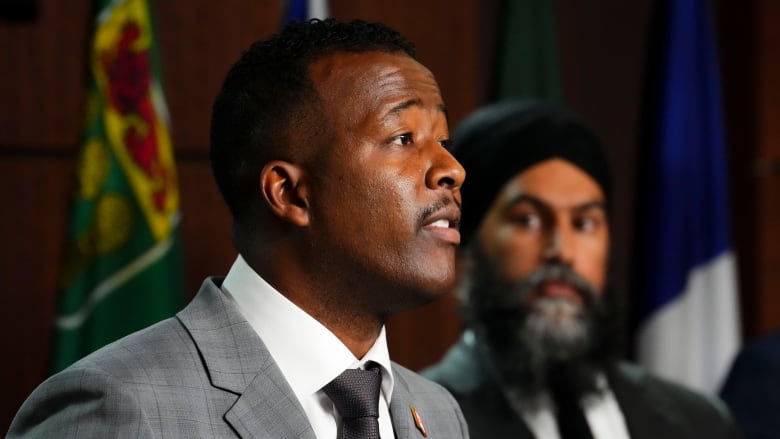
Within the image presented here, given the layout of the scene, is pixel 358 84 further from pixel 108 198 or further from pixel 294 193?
pixel 108 198

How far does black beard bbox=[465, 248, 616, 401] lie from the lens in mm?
3578

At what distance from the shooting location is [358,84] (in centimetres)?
193

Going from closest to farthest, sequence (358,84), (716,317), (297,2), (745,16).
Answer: (358,84)
(297,2)
(716,317)
(745,16)

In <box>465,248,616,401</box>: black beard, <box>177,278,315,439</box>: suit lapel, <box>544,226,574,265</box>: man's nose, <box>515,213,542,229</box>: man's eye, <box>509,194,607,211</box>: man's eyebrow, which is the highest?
<box>177,278,315,439</box>: suit lapel

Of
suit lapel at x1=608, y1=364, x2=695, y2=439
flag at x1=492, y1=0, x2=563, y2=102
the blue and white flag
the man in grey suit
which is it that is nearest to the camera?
the man in grey suit

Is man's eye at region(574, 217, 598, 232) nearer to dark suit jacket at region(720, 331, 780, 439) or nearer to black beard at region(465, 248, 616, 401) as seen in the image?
black beard at region(465, 248, 616, 401)

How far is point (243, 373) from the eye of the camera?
184cm

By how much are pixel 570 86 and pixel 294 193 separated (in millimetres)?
3792

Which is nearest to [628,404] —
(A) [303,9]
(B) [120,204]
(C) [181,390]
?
(B) [120,204]

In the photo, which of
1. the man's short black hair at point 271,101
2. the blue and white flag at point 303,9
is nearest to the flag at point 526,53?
the blue and white flag at point 303,9

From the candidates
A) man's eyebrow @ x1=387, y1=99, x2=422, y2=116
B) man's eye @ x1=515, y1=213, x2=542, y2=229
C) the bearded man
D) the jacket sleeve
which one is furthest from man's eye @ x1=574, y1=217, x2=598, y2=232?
the jacket sleeve

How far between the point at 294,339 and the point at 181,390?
0.23 metres

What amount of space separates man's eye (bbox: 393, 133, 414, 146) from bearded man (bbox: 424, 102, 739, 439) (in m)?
1.64

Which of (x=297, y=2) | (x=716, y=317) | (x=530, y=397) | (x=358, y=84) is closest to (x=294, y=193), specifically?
(x=358, y=84)
